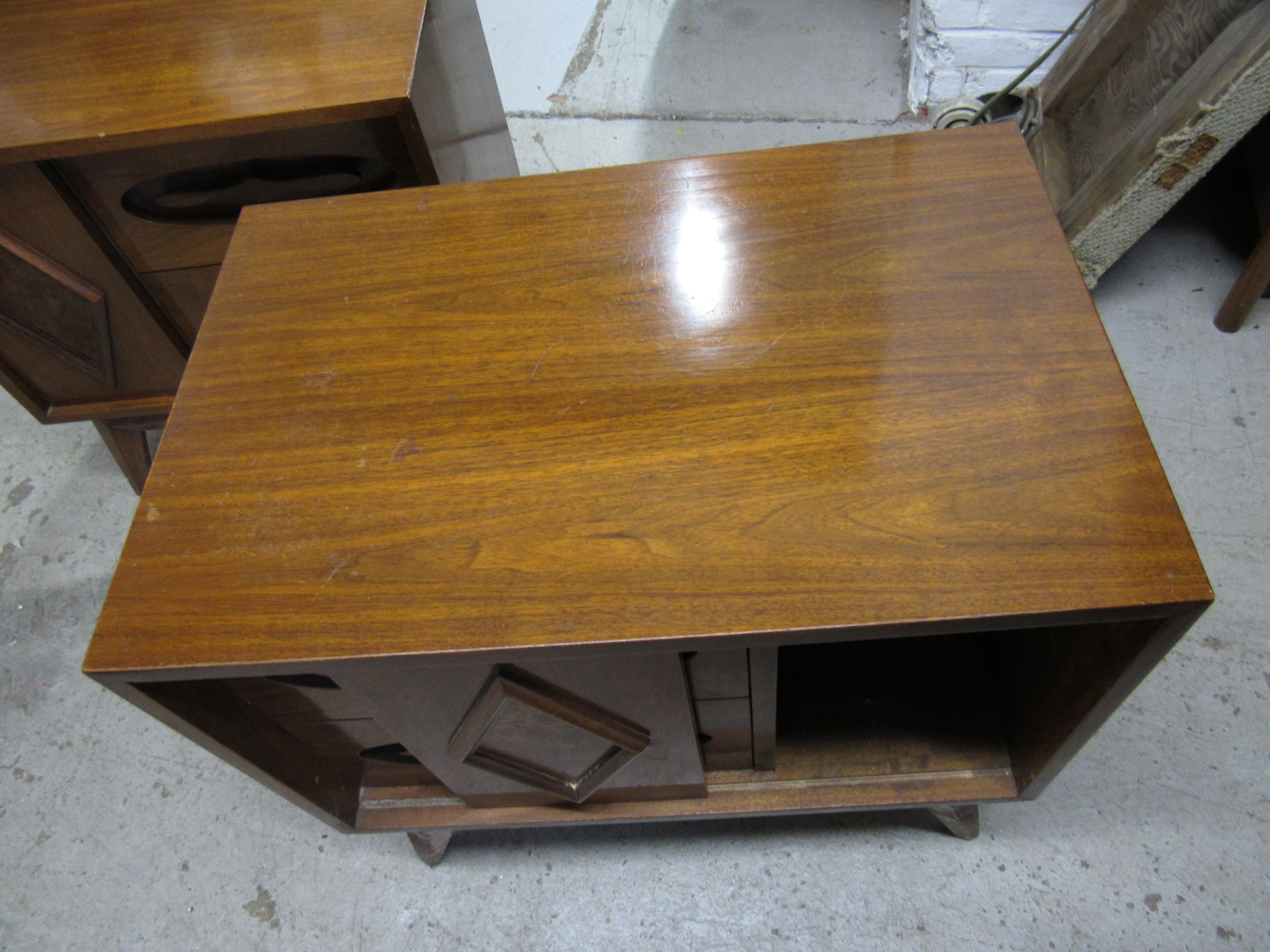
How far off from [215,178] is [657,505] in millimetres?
775

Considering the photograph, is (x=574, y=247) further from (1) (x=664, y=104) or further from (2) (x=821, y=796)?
(1) (x=664, y=104)

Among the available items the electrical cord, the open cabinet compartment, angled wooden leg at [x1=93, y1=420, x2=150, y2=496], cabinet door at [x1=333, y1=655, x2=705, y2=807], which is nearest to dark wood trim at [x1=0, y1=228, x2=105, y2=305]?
angled wooden leg at [x1=93, y1=420, x2=150, y2=496]

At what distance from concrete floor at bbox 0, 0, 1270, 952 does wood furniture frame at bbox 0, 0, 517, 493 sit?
0.45 meters

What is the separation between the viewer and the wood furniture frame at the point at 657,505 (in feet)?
1.91

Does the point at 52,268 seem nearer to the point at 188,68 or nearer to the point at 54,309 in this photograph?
the point at 54,309

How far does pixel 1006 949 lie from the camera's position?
91 cm

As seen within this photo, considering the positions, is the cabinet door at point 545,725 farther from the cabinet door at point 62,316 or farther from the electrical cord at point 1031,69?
the electrical cord at point 1031,69

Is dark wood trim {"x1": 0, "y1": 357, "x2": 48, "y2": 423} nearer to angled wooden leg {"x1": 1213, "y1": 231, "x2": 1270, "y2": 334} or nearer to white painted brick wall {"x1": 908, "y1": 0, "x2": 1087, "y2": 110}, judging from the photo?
white painted brick wall {"x1": 908, "y1": 0, "x2": 1087, "y2": 110}

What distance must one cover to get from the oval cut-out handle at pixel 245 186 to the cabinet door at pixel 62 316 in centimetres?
10

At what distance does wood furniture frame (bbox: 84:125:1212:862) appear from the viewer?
58cm

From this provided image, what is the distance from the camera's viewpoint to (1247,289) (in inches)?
50.0

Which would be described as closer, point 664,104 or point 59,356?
point 59,356

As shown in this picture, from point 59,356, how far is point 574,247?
2.88ft

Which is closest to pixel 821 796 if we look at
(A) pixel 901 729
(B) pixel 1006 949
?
(A) pixel 901 729
